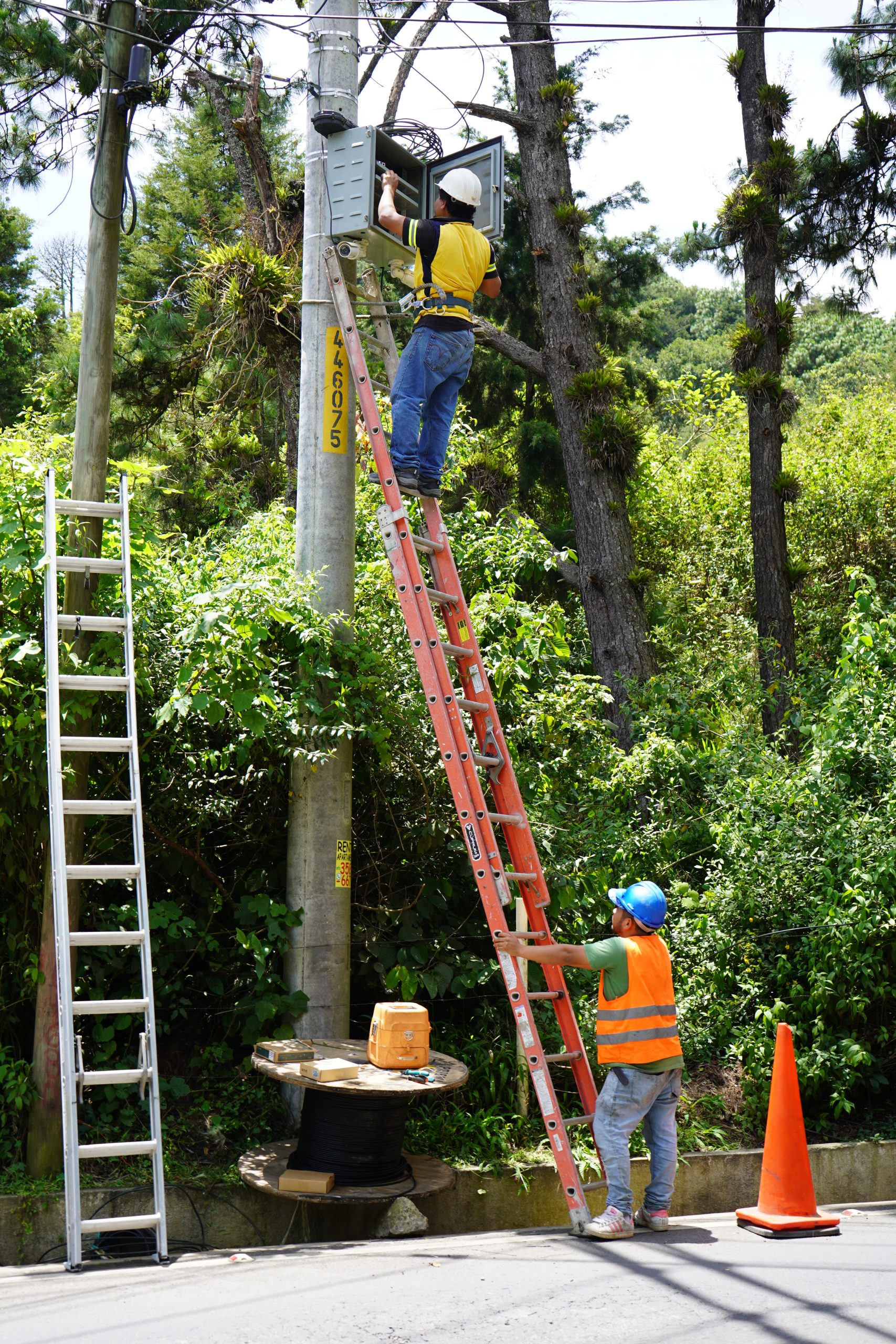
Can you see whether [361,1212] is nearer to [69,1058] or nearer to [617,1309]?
[69,1058]

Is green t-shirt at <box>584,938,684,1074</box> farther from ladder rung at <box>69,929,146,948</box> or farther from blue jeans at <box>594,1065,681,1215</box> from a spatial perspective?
ladder rung at <box>69,929,146,948</box>

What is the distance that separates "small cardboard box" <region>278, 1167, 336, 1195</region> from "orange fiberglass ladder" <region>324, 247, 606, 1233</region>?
1.02 m

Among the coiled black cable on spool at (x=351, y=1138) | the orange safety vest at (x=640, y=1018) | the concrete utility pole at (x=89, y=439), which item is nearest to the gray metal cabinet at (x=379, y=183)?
the concrete utility pole at (x=89, y=439)

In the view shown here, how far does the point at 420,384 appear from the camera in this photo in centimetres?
632

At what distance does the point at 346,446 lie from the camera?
6.89 meters

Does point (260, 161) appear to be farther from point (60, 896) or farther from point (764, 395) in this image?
point (60, 896)

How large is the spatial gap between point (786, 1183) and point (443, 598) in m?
3.31

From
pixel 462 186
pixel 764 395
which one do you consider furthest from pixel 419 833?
pixel 764 395

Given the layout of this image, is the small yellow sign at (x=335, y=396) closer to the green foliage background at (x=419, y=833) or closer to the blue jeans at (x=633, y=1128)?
the green foliage background at (x=419, y=833)

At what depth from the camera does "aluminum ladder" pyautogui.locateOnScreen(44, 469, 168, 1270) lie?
190 inches

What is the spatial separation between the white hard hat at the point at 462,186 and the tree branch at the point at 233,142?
7.67m

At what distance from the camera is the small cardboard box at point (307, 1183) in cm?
529

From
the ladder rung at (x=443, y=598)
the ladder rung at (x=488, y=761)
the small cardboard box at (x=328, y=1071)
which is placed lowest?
the small cardboard box at (x=328, y=1071)

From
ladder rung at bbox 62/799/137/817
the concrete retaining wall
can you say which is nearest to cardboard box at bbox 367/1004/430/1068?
the concrete retaining wall
